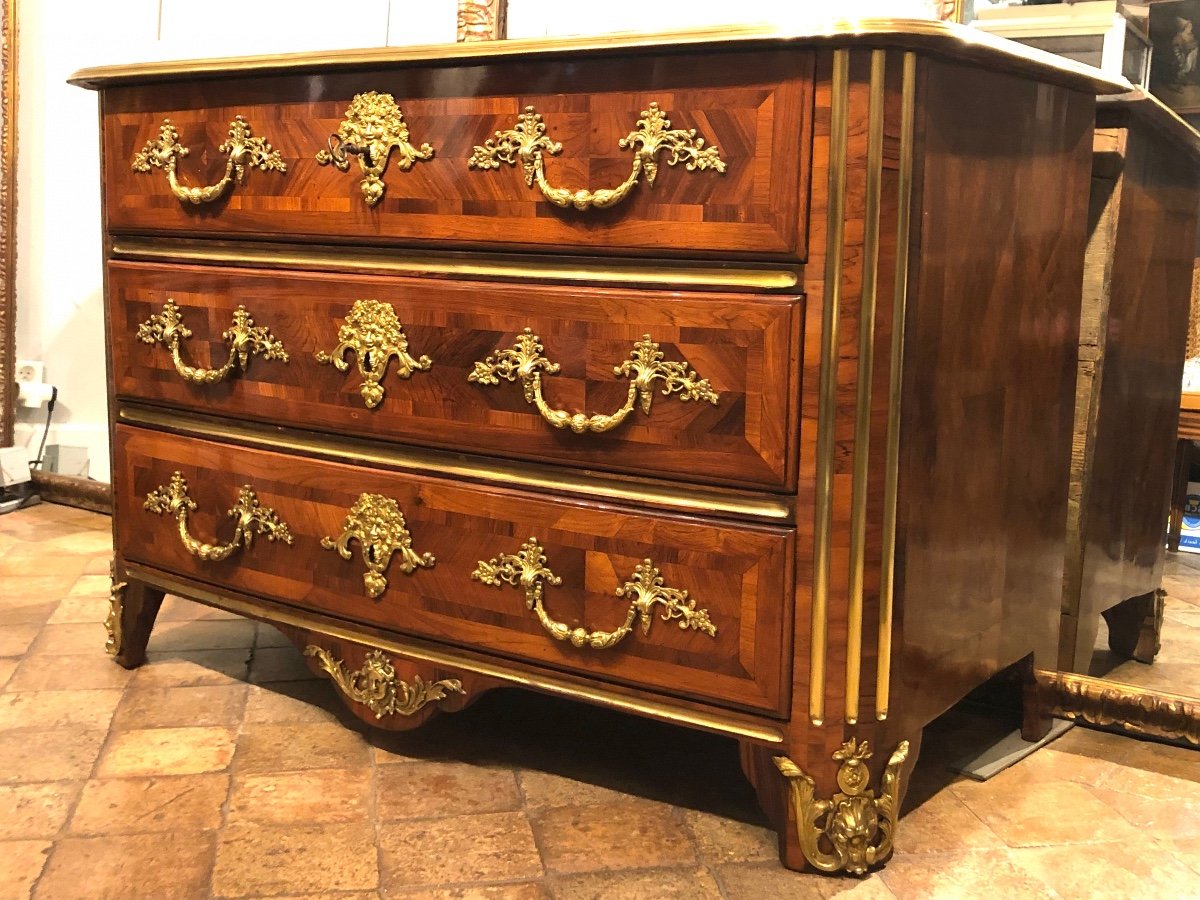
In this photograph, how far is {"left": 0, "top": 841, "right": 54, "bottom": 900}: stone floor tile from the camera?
1.28m

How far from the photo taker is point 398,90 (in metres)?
1.44

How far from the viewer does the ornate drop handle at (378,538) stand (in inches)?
59.8

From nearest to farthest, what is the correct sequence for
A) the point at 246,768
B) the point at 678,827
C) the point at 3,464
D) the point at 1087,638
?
Result: the point at 678,827 → the point at 246,768 → the point at 1087,638 → the point at 3,464

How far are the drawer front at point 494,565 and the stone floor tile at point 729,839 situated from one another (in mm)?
180

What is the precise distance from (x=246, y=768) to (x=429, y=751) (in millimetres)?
236

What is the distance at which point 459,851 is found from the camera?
4.49 feet

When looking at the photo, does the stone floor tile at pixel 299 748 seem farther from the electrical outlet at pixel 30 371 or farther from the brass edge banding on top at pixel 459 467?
the electrical outlet at pixel 30 371

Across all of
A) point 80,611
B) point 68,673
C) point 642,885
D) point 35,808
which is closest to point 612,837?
point 642,885

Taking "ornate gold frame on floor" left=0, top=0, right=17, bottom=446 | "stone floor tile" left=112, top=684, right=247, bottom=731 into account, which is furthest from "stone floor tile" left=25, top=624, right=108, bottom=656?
"ornate gold frame on floor" left=0, top=0, right=17, bottom=446

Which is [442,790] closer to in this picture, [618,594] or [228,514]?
[618,594]

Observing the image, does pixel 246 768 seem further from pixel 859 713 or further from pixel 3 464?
pixel 3 464

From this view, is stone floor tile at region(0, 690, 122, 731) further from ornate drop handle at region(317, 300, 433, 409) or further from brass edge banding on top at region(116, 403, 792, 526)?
ornate drop handle at region(317, 300, 433, 409)

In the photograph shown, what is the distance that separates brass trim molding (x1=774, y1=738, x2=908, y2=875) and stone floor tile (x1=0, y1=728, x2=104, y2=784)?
35.4 inches

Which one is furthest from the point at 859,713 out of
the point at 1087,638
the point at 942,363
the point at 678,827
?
the point at 1087,638
